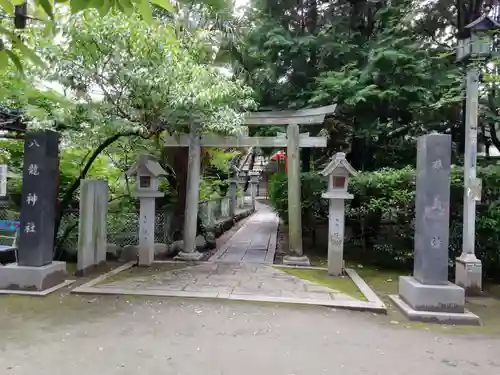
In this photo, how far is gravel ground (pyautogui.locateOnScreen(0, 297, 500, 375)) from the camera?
421cm

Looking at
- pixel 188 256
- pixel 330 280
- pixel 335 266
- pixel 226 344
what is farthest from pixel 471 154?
pixel 188 256

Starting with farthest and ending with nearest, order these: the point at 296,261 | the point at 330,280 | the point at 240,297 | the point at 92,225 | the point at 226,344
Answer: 1. the point at 296,261
2. the point at 92,225
3. the point at 330,280
4. the point at 240,297
5. the point at 226,344

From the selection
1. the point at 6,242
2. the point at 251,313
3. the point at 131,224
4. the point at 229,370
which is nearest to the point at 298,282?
the point at 251,313

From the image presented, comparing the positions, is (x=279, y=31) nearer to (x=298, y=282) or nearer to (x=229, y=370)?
(x=298, y=282)

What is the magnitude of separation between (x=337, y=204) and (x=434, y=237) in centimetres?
268

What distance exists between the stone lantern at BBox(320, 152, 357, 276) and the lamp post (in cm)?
221

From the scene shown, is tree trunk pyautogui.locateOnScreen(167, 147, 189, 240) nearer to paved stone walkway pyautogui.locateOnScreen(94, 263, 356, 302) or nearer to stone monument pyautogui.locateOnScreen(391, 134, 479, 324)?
paved stone walkway pyautogui.locateOnScreen(94, 263, 356, 302)

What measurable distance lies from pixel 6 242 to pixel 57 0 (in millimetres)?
8810

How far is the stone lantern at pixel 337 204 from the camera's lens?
8711mm

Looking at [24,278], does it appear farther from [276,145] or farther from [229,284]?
[276,145]

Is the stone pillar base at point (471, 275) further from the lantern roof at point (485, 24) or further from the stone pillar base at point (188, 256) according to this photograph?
the stone pillar base at point (188, 256)

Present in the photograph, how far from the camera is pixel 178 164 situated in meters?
11.4

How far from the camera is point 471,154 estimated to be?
766 cm

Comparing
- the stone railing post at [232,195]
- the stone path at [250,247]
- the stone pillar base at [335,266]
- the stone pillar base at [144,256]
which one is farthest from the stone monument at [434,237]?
the stone railing post at [232,195]
